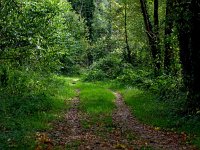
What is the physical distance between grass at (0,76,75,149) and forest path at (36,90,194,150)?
0.52 m

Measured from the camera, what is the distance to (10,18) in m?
17.2

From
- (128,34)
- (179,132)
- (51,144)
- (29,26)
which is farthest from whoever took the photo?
(128,34)

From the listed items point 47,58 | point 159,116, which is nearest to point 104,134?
point 159,116

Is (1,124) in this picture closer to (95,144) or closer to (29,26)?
(95,144)

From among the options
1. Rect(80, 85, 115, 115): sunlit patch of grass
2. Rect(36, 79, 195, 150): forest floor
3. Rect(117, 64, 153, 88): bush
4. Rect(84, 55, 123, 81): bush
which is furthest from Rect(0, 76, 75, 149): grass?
Rect(84, 55, 123, 81): bush

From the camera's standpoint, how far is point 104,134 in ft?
48.4

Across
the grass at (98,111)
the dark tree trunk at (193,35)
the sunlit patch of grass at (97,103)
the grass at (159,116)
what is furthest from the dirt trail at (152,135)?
the dark tree trunk at (193,35)

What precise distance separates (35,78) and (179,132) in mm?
11774

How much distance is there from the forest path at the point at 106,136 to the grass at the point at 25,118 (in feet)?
1.72

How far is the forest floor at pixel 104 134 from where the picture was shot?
499 inches

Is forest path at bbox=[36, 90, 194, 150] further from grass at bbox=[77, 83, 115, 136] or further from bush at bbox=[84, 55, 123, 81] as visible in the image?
bush at bbox=[84, 55, 123, 81]

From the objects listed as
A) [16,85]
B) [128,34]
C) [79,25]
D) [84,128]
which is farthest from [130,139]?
[79,25]

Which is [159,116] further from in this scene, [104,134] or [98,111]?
[104,134]

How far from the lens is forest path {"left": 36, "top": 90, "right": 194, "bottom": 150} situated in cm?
1260
